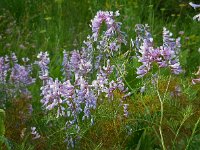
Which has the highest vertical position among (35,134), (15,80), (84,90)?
(84,90)

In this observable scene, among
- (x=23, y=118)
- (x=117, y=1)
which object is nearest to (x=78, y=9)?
(x=117, y=1)

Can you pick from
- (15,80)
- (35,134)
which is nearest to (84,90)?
(35,134)

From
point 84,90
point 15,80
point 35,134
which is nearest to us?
point 84,90

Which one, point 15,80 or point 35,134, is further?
point 15,80

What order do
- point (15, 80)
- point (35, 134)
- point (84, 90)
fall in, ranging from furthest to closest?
point (15, 80) → point (35, 134) → point (84, 90)

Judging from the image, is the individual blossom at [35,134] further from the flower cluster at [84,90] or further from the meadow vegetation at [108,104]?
the flower cluster at [84,90]

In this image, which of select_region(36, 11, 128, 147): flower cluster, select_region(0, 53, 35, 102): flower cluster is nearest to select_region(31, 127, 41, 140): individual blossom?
select_region(36, 11, 128, 147): flower cluster

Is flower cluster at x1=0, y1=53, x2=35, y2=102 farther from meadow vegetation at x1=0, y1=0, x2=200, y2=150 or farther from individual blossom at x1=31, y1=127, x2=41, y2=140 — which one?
individual blossom at x1=31, y1=127, x2=41, y2=140

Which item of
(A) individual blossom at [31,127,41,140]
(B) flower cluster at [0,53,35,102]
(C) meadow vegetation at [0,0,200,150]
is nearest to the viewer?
(C) meadow vegetation at [0,0,200,150]

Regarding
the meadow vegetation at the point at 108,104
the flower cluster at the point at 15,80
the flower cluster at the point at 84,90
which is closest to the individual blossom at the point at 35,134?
the meadow vegetation at the point at 108,104

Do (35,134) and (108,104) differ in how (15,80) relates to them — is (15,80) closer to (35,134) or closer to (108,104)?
(35,134)

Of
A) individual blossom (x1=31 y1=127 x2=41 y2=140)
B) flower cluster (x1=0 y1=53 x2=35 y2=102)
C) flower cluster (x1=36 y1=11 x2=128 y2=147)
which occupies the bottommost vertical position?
individual blossom (x1=31 y1=127 x2=41 y2=140)

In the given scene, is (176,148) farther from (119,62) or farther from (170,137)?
(119,62)
